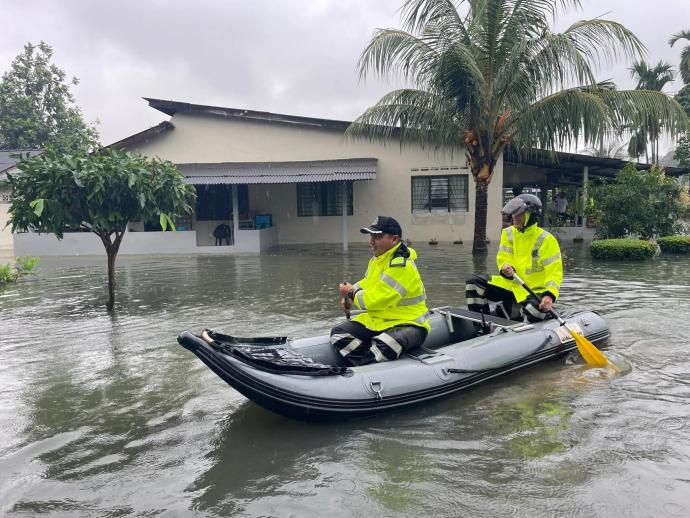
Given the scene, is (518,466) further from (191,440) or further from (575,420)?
(191,440)

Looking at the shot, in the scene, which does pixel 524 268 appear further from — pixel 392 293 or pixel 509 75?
pixel 509 75

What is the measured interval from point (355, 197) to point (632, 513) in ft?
54.5

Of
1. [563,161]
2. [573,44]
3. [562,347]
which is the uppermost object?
[573,44]

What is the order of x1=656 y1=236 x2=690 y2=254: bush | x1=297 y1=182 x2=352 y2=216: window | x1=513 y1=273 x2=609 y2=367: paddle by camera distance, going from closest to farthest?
1. x1=513 y1=273 x2=609 y2=367: paddle
2. x1=656 y1=236 x2=690 y2=254: bush
3. x1=297 y1=182 x2=352 y2=216: window

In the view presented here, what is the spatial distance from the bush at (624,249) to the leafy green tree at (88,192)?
409 inches

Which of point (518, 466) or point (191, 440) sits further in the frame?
point (191, 440)

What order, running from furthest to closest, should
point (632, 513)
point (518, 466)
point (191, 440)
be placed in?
1. point (191, 440)
2. point (518, 466)
3. point (632, 513)

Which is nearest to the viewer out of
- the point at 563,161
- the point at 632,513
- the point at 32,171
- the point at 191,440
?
the point at 632,513

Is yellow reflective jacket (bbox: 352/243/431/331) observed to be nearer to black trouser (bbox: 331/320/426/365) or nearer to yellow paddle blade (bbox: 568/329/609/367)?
black trouser (bbox: 331/320/426/365)

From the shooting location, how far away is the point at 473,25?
12008 mm

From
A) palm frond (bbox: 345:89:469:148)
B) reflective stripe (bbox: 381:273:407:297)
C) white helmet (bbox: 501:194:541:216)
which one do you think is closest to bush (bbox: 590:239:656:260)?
palm frond (bbox: 345:89:469:148)

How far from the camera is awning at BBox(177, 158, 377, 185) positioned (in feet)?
56.2

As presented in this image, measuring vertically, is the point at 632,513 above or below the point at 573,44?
below

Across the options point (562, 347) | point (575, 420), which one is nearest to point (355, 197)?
point (562, 347)
